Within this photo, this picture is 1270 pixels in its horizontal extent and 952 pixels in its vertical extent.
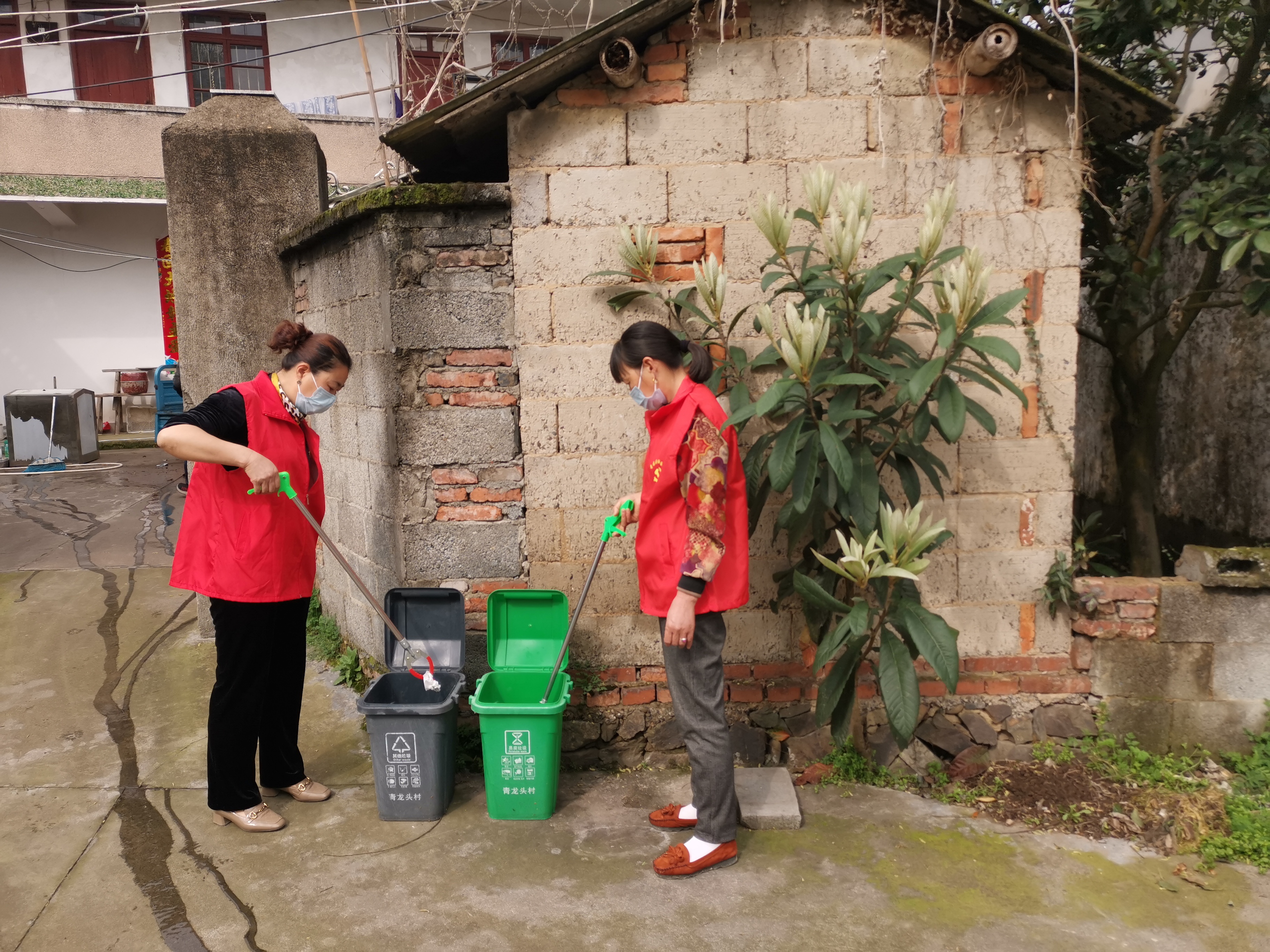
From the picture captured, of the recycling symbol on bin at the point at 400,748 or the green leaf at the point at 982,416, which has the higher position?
the green leaf at the point at 982,416

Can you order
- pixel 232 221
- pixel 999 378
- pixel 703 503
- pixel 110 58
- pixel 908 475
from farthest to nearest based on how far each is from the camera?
pixel 110 58 → pixel 232 221 → pixel 908 475 → pixel 999 378 → pixel 703 503

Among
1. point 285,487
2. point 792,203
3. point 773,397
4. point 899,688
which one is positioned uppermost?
point 792,203

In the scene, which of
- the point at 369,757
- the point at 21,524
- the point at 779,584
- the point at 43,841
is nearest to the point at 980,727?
the point at 779,584

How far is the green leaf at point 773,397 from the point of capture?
10.4 feet

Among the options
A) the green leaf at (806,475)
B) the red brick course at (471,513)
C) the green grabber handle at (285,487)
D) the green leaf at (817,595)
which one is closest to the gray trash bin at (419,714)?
the red brick course at (471,513)

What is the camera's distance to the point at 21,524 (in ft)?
28.7

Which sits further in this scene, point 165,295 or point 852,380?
point 165,295

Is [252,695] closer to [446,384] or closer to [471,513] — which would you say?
[471,513]

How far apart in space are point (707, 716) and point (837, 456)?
103cm

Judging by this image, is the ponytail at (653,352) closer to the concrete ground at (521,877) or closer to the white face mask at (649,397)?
the white face mask at (649,397)

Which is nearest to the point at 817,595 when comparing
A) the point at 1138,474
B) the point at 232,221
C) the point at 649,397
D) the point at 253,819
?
the point at 649,397

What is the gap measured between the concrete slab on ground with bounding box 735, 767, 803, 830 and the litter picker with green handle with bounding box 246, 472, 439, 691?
110cm

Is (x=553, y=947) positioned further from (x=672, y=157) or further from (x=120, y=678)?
(x=120, y=678)

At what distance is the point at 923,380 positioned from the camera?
320 cm
